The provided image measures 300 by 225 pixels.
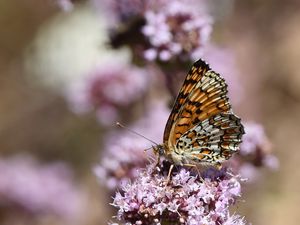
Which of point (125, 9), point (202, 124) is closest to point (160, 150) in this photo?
point (202, 124)

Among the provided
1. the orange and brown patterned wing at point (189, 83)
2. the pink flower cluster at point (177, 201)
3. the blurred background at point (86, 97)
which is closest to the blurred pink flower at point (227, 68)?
the blurred background at point (86, 97)

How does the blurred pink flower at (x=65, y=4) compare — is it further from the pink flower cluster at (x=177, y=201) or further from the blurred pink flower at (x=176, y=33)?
the pink flower cluster at (x=177, y=201)

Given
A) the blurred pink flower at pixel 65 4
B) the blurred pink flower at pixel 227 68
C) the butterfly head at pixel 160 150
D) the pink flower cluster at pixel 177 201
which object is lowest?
the pink flower cluster at pixel 177 201

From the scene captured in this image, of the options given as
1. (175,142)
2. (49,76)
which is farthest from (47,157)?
(175,142)

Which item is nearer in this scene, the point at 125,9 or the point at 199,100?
the point at 199,100

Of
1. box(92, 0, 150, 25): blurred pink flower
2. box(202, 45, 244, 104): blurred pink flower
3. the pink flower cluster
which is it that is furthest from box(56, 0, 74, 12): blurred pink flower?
box(202, 45, 244, 104): blurred pink flower

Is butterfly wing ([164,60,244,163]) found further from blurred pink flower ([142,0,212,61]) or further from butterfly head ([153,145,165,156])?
blurred pink flower ([142,0,212,61])

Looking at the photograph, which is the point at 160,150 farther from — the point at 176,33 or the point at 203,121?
the point at 176,33
